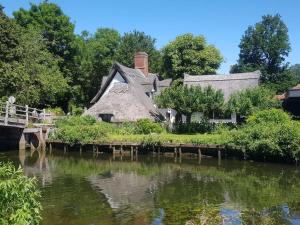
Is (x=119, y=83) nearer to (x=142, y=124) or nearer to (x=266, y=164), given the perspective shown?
(x=142, y=124)

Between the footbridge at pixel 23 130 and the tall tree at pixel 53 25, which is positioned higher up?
the tall tree at pixel 53 25

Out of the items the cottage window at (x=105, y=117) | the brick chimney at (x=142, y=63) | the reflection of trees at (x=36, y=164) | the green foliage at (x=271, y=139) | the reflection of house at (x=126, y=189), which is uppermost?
the brick chimney at (x=142, y=63)

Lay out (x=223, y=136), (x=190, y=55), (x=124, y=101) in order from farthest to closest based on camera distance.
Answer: (x=190, y=55), (x=124, y=101), (x=223, y=136)

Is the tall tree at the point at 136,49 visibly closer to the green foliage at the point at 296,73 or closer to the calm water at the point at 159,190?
the green foliage at the point at 296,73

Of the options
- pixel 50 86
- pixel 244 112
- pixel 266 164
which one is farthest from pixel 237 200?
pixel 50 86

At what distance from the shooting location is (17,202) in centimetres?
849

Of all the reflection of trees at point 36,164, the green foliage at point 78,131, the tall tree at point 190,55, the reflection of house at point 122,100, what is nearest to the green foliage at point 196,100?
the reflection of house at point 122,100

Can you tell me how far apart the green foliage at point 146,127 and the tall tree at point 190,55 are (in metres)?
25.1

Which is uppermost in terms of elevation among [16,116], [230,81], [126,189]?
[230,81]

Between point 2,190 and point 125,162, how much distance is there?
2526 centimetres

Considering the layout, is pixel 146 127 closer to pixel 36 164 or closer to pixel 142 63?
pixel 36 164

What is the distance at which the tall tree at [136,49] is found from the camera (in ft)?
231

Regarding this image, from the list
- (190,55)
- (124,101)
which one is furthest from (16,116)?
(190,55)

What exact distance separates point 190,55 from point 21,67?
30775 mm
